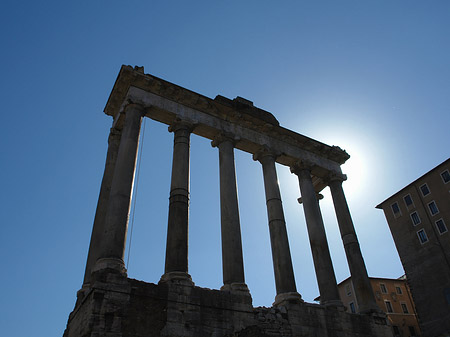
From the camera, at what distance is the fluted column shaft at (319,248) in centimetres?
1429

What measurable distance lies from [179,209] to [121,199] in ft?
6.06

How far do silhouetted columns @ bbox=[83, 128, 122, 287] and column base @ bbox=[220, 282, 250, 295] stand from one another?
160 inches

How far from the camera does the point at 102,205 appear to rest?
1346cm

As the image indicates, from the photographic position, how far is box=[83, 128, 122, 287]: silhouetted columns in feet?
40.9

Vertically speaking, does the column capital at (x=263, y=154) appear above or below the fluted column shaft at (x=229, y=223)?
above

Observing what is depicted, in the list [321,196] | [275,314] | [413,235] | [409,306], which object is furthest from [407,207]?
[275,314]

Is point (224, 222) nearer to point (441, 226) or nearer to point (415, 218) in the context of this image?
point (441, 226)

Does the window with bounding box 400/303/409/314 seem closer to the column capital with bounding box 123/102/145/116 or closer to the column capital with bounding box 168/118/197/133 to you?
the column capital with bounding box 168/118/197/133

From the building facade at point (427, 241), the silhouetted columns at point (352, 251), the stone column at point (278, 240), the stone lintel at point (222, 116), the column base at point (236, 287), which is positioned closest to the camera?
the column base at point (236, 287)

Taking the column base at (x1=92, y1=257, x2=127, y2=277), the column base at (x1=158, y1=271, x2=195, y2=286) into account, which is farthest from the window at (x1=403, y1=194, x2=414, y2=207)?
the column base at (x1=92, y1=257, x2=127, y2=277)

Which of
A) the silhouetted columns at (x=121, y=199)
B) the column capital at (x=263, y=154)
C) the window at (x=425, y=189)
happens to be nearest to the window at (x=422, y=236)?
the window at (x=425, y=189)

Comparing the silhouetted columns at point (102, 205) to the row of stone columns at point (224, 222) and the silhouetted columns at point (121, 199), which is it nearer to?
the row of stone columns at point (224, 222)

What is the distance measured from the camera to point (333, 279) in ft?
48.0

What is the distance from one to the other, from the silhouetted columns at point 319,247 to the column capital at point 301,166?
49 mm
